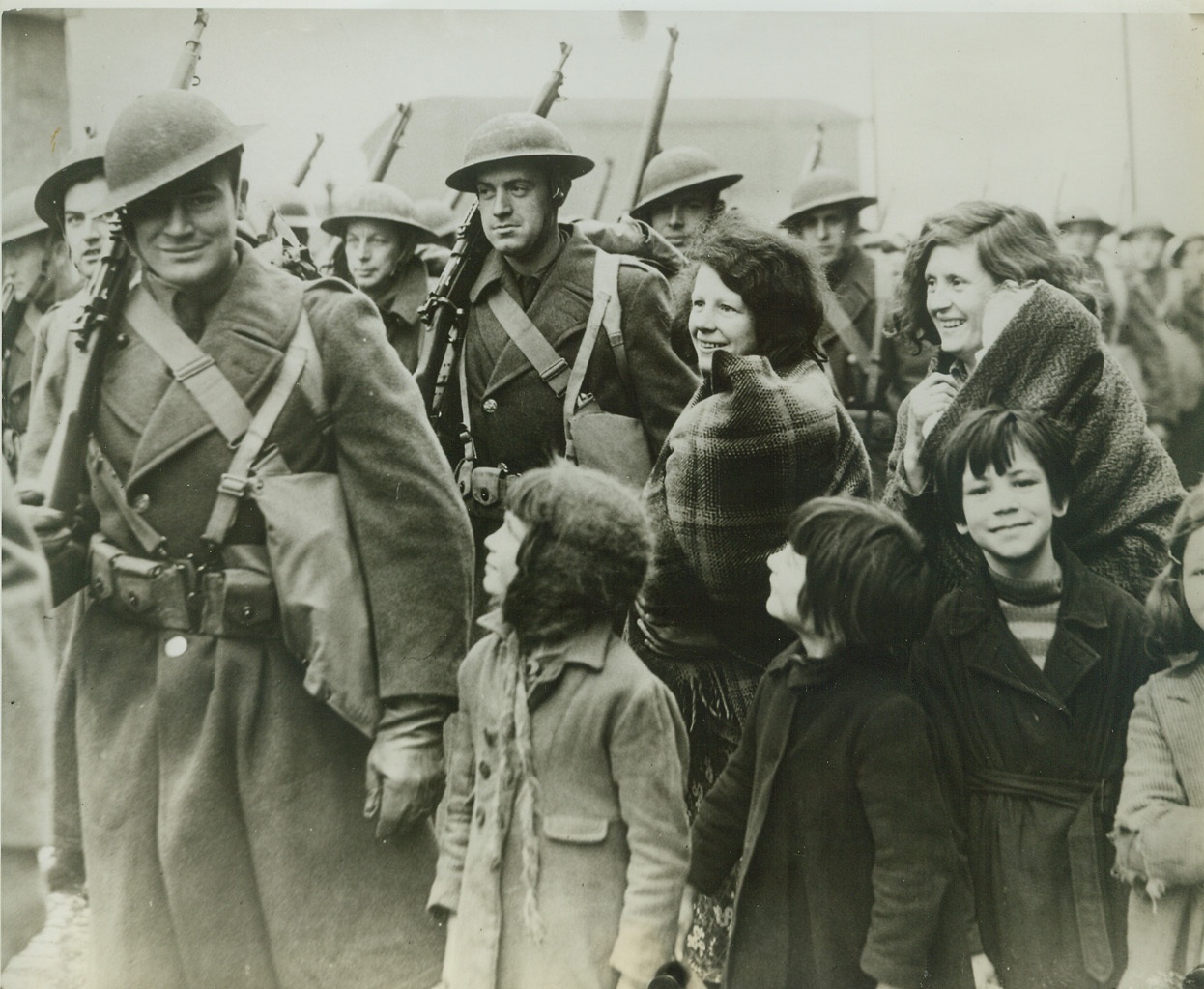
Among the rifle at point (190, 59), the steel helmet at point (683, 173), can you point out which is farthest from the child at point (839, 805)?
the rifle at point (190, 59)

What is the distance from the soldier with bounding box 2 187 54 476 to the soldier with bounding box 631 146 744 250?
85.6 inches

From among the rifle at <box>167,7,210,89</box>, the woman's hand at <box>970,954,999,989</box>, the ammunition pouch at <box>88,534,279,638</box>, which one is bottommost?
the woman's hand at <box>970,954,999,989</box>

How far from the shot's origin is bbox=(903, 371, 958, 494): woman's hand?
3.91 metres

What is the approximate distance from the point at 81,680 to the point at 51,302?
4.47 feet

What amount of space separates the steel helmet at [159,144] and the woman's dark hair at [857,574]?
237cm

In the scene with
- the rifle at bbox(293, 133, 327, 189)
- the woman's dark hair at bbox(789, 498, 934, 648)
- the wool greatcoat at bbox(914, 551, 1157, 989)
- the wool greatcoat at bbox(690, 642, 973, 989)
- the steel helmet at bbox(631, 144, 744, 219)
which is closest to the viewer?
the wool greatcoat at bbox(690, 642, 973, 989)

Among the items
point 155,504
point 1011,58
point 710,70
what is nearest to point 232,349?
point 155,504

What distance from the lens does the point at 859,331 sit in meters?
4.13

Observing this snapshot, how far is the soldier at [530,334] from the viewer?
3877 mm

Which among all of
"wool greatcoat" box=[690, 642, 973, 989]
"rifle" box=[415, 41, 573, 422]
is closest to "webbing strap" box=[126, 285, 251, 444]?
"rifle" box=[415, 41, 573, 422]

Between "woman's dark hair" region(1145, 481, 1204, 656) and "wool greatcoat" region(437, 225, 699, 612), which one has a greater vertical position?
"wool greatcoat" region(437, 225, 699, 612)

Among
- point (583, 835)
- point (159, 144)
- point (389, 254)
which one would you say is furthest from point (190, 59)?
point (583, 835)

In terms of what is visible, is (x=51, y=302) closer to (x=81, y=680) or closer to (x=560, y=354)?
(x=81, y=680)

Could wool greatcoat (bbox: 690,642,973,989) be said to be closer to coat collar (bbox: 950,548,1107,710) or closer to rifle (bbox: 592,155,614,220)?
coat collar (bbox: 950,548,1107,710)
